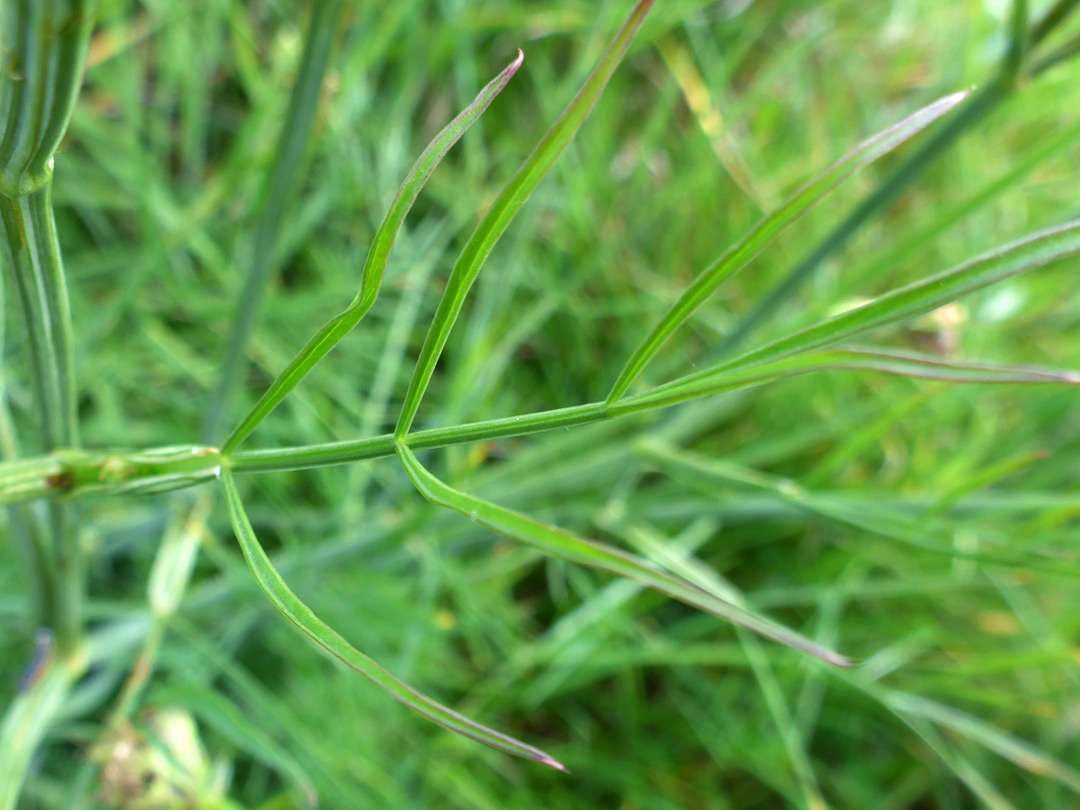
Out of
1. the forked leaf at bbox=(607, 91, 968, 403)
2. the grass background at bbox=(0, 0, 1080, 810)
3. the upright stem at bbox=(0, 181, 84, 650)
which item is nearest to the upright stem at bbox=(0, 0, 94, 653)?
the upright stem at bbox=(0, 181, 84, 650)

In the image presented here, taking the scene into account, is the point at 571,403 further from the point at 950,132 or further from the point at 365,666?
the point at 365,666

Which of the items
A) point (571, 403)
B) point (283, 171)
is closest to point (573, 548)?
point (283, 171)

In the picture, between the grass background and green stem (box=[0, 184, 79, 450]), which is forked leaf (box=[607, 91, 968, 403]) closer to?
green stem (box=[0, 184, 79, 450])

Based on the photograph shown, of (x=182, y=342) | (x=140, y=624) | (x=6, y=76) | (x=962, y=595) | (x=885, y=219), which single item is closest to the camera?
(x=6, y=76)

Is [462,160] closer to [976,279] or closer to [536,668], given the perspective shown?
[536,668]

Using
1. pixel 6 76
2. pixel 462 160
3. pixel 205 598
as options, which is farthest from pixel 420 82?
pixel 6 76

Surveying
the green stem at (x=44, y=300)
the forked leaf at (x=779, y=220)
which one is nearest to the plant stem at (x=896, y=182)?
the forked leaf at (x=779, y=220)
